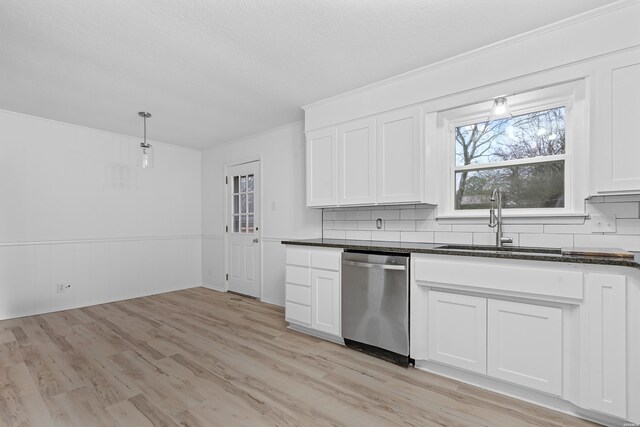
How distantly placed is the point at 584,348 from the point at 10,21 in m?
4.15

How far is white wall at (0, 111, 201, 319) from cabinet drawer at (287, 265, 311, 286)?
113 inches

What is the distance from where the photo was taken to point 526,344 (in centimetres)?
197

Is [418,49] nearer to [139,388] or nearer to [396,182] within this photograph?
[396,182]

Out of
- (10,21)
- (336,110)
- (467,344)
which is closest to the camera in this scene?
(10,21)

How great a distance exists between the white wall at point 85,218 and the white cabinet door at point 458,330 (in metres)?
4.43

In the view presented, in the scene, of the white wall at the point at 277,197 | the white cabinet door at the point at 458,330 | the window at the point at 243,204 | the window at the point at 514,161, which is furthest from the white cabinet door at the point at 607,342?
the window at the point at 243,204

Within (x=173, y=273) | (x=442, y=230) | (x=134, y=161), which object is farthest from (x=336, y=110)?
(x=173, y=273)

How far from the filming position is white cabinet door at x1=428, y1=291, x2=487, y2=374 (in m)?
2.14

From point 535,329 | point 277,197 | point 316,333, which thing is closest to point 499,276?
point 535,329

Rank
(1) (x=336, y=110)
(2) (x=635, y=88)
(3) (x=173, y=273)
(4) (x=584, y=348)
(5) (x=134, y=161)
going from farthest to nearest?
(3) (x=173, y=273) < (5) (x=134, y=161) < (1) (x=336, y=110) < (2) (x=635, y=88) < (4) (x=584, y=348)

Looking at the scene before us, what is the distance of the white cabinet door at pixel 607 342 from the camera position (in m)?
1.67

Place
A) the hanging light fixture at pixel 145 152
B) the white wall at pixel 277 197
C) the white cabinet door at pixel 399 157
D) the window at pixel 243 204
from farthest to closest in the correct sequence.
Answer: the window at pixel 243 204 → the white wall at pixel 277 197 → the hanging light fixture at pixel 145 152 → the white cabinet door at pixel 399 157

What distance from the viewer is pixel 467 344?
219 centimetres

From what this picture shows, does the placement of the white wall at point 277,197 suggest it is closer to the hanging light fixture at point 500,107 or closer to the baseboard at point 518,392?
the baseboard at point 518,392
